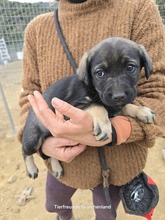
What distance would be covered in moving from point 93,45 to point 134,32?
0.27 metres

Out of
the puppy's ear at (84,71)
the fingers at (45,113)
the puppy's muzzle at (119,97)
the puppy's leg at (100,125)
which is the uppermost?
the puppy's ear at (84,71)

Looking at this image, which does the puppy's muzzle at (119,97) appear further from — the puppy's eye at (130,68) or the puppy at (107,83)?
the puppy's eye at (130,68)

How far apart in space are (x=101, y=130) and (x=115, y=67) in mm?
367

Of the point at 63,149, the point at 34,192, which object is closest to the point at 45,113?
the point at 63,149

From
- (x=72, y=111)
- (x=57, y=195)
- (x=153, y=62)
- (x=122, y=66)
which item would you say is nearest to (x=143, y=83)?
(x=153, y=62)

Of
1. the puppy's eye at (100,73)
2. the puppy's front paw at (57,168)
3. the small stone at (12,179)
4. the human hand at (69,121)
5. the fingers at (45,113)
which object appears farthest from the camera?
the small stone at (12,179)

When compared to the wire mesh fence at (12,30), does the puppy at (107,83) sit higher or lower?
higher

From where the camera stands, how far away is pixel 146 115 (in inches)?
65.4

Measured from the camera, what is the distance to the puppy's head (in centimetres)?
158

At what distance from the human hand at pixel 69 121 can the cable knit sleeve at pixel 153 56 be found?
0.96 ft

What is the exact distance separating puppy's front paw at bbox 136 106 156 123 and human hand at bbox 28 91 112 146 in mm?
A: 236

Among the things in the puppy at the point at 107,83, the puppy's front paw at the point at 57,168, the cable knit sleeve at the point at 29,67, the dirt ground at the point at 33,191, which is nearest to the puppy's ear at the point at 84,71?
the puppy at the point at 107,83

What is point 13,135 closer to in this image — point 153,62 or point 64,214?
point 64,214

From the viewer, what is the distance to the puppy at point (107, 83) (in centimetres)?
156
